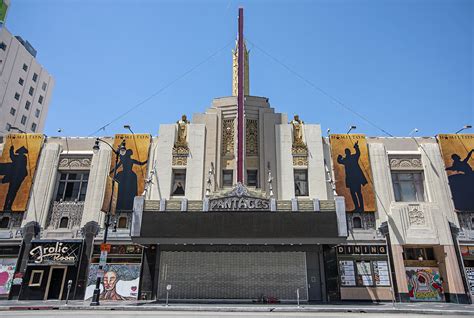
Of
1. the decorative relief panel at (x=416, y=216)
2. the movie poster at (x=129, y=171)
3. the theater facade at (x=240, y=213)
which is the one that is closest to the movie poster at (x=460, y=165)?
the theater facade at (x=240, y=213)

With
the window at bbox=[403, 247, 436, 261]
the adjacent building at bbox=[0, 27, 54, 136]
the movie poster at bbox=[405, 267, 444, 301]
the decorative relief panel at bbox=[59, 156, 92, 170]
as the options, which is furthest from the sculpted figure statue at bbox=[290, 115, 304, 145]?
the adjacent building at bbox=[0, 27, 54, 136]

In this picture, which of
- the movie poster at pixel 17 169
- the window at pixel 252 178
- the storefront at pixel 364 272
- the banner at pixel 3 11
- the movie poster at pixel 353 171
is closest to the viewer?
the storefront at pixel 364 272

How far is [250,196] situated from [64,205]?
15966 millimetres

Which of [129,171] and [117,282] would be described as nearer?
[117,282]

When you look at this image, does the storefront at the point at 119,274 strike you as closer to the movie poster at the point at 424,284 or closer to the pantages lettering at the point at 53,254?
the pantages lettering at the point at 53,254

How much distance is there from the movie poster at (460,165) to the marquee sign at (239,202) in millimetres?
16114

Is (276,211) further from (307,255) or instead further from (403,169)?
(403,169)

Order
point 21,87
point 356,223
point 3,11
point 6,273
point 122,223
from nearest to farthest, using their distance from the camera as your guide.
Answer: point 6,273, point 356,223, point 122,223, point 3,11, point 21,87

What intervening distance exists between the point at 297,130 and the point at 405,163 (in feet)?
31.5

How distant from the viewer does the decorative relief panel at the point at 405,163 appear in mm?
26656

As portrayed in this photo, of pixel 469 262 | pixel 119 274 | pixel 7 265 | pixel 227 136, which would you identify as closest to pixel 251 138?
pixel 227 136

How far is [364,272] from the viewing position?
76.7 ft

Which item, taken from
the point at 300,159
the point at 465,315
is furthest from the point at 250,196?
the point at 465,315

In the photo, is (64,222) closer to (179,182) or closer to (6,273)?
(6,273)
